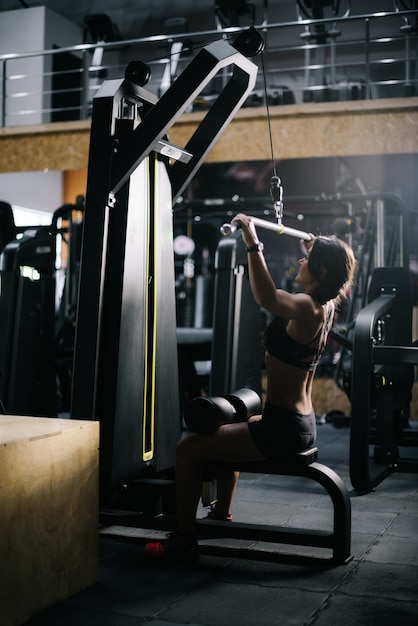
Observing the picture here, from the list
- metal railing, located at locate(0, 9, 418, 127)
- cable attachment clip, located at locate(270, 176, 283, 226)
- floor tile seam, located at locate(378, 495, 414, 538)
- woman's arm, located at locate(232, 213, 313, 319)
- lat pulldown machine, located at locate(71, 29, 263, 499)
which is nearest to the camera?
woman's arm, located at locate(232, 213, 313, 319)

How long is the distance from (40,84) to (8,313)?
6.94 metres

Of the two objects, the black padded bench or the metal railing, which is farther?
the metal railing

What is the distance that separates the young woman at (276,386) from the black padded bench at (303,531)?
46mm

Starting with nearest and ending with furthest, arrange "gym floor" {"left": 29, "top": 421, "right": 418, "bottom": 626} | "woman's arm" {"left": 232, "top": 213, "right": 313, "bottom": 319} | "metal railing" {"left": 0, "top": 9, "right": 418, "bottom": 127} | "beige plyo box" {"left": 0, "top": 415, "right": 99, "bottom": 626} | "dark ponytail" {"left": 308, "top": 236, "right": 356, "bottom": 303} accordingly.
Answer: "beige plyo box" {"left": 0, "top": 415, "right": 99, "bottom": 626} < "gym floor" {"left": 29, "top": 421, "right": 418, "bottom": 626} < "woman's arm" {"left": 232, "top": 213, "right": 313, "bottom": 319} < "dark ponytail" {"left": 308, "top": 236, "right": 356, "bottom": 303} < "metal railing" {"left": 0, "top": 9, "right": 418, "bottom": 127}

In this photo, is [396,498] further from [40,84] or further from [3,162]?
[40,84]

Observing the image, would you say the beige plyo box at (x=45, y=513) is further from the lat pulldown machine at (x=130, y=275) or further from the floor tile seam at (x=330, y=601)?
the floor tile seam at (x=330, y=601)

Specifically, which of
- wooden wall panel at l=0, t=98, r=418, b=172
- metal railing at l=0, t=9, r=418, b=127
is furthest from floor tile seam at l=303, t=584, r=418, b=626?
metal railing at l=0, t=9, r=418, b=127

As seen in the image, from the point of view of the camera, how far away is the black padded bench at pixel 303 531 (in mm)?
3178

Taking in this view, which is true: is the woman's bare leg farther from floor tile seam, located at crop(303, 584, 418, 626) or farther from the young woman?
floor tile seam, located at crop(303, 584, 418, 626)

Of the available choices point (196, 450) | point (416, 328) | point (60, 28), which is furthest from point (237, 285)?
point (60, 28)

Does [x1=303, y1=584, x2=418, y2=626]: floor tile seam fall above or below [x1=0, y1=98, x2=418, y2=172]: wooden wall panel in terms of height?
below

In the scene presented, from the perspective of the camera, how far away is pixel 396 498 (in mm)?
4562

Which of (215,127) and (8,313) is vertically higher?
(215,127)

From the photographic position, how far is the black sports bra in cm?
318
